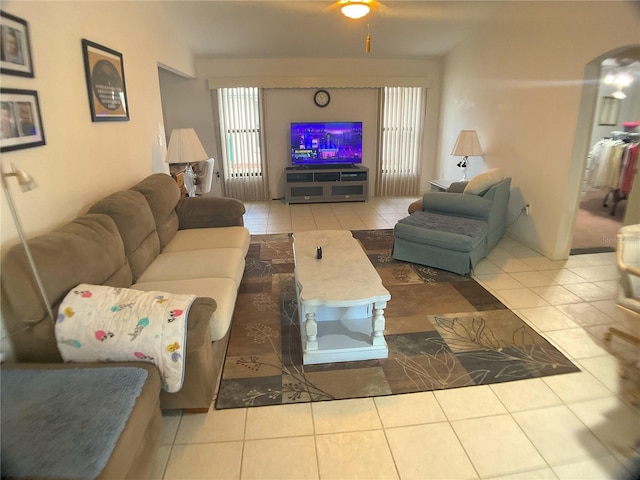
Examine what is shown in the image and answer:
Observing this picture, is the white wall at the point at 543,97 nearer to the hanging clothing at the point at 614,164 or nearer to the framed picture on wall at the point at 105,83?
the hanging clothing at the point at 614,164

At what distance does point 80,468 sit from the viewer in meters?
1.20

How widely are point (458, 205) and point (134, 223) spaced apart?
2.99 m

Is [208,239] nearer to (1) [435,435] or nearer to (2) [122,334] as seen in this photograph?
(2) [122,334]

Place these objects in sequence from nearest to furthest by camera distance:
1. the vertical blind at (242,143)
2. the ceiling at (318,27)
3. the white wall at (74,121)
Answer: the white wall at (74,121)
the ceiling at (318,27)
the vertical blind at (242,143)

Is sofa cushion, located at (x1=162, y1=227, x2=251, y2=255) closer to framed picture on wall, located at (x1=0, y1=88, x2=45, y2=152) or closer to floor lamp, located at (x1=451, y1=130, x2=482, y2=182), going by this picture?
framed picture on wall, located at (x1=0, y1=88, x2=45, y2=152)

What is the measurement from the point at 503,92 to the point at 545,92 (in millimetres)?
775

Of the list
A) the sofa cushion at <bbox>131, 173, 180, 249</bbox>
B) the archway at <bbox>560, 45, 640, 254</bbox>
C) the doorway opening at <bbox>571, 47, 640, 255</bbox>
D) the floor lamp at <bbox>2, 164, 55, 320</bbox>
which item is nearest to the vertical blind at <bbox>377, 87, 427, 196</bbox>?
the doorway opening at <bbox>571, 47, 640, 255</bbox>

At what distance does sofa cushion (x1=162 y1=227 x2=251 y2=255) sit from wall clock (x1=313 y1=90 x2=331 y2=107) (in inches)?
150

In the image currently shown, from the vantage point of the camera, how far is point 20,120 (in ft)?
6.52

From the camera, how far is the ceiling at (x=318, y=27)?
14.3 ft

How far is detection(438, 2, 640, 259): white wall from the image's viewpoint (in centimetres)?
344

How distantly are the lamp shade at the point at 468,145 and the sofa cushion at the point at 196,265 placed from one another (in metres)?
3.43

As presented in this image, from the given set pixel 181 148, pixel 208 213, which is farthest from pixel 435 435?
pixel 181 148

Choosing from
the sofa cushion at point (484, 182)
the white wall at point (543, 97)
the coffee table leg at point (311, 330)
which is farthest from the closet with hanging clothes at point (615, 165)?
the coffee table leg at point (311, 330)
